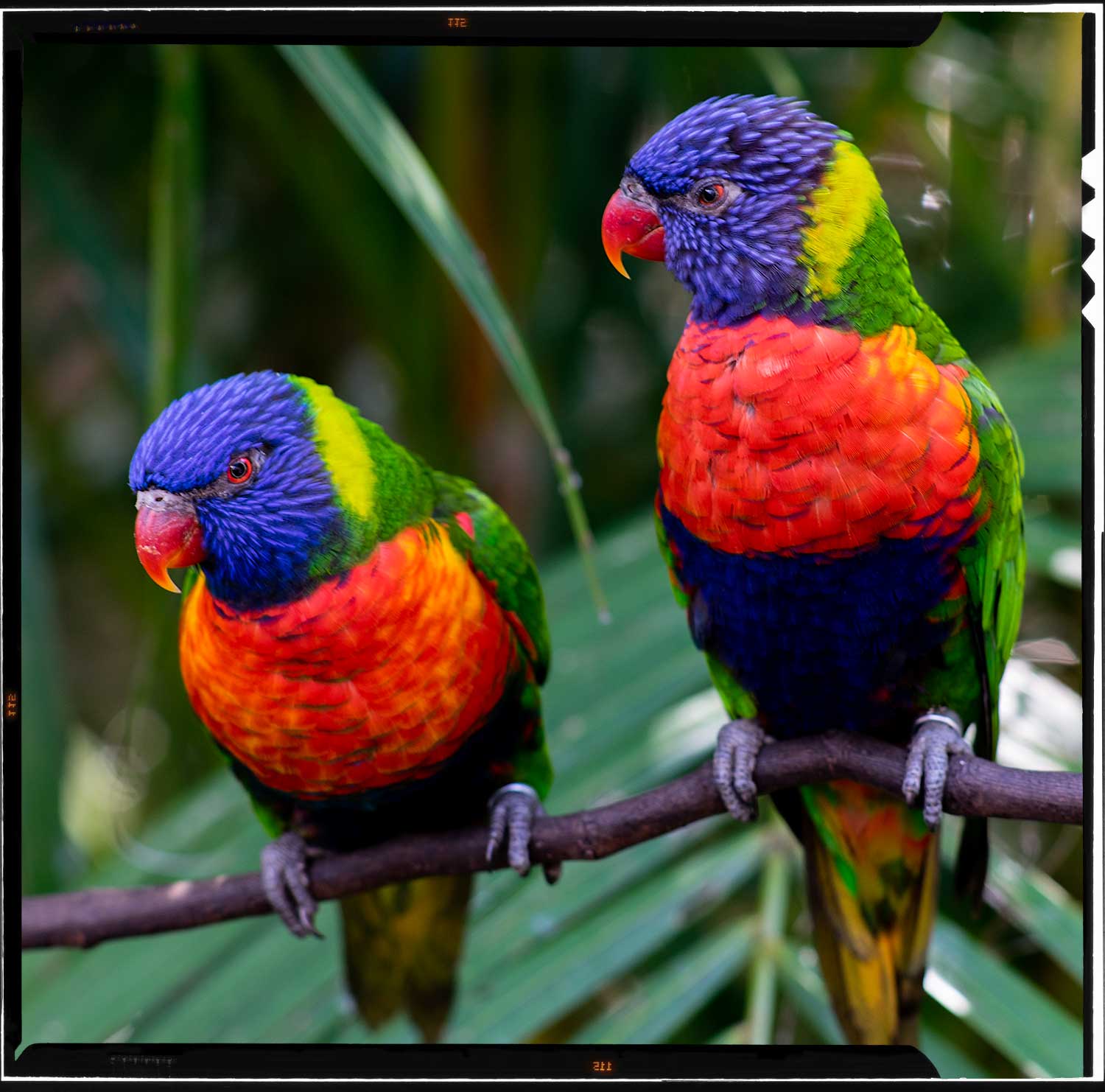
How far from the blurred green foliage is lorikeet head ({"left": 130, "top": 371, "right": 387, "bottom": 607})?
0.25 metres

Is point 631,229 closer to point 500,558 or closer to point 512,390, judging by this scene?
point 500,558

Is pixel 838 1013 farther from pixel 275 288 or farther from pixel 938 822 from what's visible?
pixel 275 288

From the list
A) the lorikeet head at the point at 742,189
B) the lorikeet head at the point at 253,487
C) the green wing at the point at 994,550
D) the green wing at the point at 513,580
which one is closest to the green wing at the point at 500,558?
the green wing at the point at 513,580

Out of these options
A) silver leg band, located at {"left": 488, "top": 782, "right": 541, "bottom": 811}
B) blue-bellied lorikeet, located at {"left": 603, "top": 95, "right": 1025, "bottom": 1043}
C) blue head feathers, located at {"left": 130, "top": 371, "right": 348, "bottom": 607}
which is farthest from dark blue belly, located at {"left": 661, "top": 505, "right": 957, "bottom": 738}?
blue head feathers, located at {"left": 130, "top": 371, "right": 348, "bottom": 607}

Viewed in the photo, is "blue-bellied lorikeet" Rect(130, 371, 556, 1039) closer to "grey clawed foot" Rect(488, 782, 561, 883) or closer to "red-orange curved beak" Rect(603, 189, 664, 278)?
"grey clawed foot" Rect(488, 782, 561, 883)

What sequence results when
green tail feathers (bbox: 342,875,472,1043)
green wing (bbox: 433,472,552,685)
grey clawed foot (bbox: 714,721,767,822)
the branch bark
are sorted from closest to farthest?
the branch bark < grey clawed foot (bbox: 714,721,767,822) < green wing (bbox: 433,472,552,685) < green tail feathers (bbox: 342,875,472,1043)

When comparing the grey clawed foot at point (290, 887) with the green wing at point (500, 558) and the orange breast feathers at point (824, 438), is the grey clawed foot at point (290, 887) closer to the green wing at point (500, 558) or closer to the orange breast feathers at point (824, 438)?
the green wing at point (500, 558)

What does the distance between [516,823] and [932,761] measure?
0.46 meters

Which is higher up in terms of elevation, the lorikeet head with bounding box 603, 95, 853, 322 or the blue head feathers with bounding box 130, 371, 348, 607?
the lorikeet head with bounding box 603, 95, 853, 322

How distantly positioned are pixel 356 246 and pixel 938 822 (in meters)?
1.36

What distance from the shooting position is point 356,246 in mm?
1984

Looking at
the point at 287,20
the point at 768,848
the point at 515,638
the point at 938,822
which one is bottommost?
the point at 768,848

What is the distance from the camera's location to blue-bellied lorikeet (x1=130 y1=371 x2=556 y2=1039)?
117 cm

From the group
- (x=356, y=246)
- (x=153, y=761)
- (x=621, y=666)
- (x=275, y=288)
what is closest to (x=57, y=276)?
(x=275, y=288)
